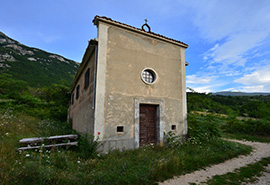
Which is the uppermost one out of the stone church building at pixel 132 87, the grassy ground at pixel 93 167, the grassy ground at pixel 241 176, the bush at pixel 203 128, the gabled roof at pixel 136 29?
the gabled roof at pixel 136 29

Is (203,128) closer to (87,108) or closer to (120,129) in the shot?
(120,129)

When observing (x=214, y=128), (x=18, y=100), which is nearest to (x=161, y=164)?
(x=214, y=128)

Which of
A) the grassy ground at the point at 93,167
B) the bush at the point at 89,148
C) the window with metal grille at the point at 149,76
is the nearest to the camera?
the grassy ground at the point at 93,167

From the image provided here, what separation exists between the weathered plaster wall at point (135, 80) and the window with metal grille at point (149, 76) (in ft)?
0.77

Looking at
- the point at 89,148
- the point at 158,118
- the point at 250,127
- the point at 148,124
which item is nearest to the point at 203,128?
the point at 158,118

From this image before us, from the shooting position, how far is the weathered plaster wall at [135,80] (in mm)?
5789

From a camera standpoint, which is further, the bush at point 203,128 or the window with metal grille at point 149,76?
the bush at point 203,128

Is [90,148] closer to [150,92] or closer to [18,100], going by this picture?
[150,92]

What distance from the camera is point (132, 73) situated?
6.43 meters

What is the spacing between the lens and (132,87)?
20.8 feet

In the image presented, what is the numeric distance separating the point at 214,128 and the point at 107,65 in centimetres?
673

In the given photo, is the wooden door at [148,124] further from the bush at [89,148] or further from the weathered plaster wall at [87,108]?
the weathered plaster wall at [87,108]

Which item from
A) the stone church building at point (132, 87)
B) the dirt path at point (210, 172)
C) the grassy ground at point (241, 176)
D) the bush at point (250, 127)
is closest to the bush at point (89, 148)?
the stone church building at point (132, 87)

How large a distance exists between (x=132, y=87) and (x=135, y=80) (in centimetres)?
39
